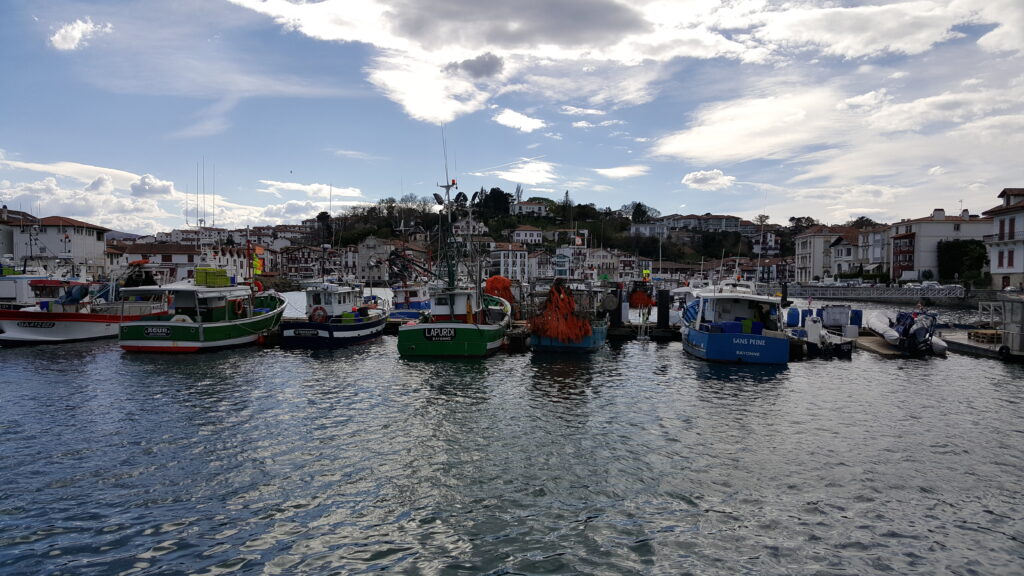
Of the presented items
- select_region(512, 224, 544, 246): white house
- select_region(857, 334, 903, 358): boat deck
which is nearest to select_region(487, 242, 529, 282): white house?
select_region(512, 224, 544, 246): white house

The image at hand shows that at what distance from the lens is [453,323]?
24281 millimetres

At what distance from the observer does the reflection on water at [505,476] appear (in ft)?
25.4

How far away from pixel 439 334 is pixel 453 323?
0.75m

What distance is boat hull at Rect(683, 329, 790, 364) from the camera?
2288 centimetres

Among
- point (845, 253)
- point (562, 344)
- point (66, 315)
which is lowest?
point (562, 344)

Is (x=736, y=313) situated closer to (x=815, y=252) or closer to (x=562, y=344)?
(x=562, y=344)

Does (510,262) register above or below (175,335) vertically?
above

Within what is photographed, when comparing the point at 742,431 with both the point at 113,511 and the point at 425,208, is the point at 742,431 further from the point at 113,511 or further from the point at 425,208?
the point at 425,208

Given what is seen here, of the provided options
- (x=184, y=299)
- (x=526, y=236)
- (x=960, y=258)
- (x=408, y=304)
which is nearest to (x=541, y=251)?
(x=526, y=236)

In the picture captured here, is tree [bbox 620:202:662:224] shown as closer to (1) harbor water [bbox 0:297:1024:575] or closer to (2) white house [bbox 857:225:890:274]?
(2) white house [bbox 857:225:890:274]

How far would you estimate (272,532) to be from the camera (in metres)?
8.23

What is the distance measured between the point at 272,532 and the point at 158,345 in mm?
21009

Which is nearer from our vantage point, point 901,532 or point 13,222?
point 901,532

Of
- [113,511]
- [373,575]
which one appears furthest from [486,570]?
[113,511]
